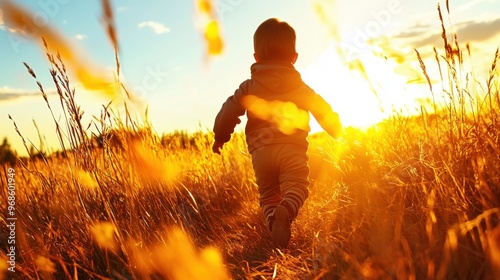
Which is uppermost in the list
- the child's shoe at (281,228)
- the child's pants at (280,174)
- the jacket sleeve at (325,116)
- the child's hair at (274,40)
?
the child's hair at (274,40)

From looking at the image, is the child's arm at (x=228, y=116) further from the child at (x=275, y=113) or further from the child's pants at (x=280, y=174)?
the child's pants at (x=280, y=174)

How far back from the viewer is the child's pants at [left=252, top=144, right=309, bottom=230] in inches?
113

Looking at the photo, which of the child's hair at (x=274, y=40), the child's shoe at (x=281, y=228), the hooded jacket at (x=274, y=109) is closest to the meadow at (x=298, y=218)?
the child's shoe at (x=281, y=228)

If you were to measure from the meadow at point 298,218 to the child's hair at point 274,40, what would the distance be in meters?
0.82

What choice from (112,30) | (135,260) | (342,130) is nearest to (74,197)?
(135,260)

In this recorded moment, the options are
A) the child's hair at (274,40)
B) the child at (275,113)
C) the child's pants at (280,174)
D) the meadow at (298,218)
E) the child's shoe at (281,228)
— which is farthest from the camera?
the child's hair at (274,40)

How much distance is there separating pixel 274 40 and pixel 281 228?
1.37 meters

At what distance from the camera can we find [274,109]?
3.15 m

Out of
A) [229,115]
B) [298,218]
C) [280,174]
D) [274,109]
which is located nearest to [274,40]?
[274,109]

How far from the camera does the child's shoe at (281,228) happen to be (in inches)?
98.2

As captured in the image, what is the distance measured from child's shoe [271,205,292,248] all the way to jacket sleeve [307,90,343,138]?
91cm

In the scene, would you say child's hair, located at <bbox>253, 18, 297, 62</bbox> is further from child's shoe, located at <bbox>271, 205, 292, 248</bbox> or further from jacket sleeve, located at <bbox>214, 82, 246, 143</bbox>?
child's shoe, located at <bbox>271, 205, 292, 248</bbox>

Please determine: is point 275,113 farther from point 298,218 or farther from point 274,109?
point 298,218

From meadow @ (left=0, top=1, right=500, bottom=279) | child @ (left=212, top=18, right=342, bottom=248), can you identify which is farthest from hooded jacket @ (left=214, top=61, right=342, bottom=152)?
meadow @ (left=0, top=1, right=500, bottom=279)
